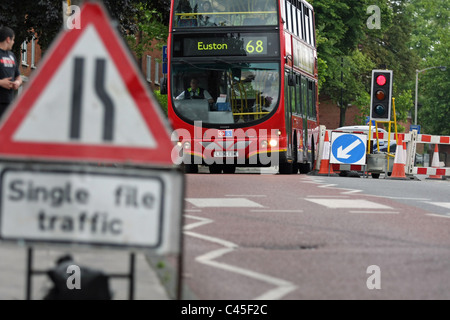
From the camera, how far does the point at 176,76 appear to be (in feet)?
85.6

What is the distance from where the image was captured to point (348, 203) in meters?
14.9

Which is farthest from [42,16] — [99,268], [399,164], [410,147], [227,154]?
[99,268]

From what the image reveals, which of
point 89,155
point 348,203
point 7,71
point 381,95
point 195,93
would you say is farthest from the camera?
point 195,93

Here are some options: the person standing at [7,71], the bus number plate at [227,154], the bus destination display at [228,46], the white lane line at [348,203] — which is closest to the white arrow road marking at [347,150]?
the bus number plate at [227,154]

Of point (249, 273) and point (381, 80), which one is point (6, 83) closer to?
point (249, 273)

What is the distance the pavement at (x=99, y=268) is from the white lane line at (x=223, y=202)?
5.78 meters

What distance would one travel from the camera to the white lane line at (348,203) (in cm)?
1439

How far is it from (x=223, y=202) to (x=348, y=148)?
47.6ft

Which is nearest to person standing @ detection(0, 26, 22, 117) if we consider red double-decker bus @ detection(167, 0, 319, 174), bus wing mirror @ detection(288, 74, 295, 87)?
red double-decker bus @ detection(167, 0, 319, 174)

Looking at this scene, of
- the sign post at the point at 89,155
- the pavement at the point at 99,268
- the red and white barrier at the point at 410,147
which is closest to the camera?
the sign post at the point at 89,155

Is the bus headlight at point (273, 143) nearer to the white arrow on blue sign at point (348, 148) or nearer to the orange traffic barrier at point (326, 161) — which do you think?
the white arrow on blue sign at point (348, 148)
